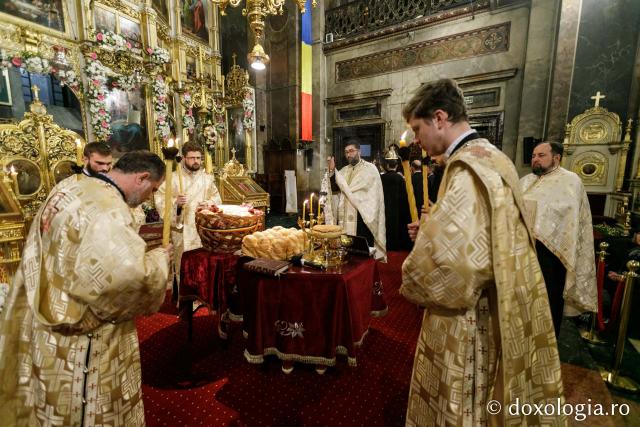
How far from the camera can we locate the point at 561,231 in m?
3.22

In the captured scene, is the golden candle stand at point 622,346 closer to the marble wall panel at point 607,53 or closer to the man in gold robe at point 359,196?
the man in gold robe at point 359,196

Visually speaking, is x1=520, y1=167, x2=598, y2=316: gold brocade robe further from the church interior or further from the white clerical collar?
the white clerical collar

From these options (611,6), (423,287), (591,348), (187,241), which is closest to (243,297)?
(423,287)

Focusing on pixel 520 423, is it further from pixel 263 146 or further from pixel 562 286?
pixel 263 146

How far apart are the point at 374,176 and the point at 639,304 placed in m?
3.75

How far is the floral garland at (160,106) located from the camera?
7938 millimetres

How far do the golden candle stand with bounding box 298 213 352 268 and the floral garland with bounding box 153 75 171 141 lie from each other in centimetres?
725

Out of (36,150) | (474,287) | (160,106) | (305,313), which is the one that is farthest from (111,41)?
(474,287)

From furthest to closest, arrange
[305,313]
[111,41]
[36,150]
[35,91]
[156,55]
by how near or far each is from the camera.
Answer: [156,55] → [111,41] → [36,150] → [35,91] → [305,313]

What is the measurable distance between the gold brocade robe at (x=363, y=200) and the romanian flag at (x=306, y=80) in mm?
7355

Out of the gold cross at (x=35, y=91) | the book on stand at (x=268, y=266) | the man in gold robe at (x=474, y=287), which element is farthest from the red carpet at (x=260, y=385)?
the gold cross at (x=35, y=91)

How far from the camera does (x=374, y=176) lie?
525 centimetres

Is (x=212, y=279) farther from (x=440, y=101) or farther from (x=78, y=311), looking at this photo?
(x=440, y=101)

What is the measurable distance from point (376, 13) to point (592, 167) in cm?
827
